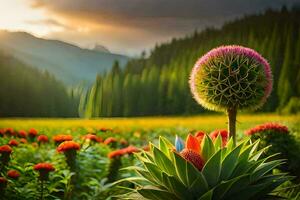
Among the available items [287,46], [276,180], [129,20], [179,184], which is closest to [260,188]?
[276,180]

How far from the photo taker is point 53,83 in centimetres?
337

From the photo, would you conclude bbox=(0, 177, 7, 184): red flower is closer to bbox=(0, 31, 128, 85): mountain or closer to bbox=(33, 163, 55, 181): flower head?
bbox=(33, 163, 55, 181): flower head

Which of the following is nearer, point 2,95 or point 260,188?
point 260,188

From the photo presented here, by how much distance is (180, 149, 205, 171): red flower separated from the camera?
4.21 ft

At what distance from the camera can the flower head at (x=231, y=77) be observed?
Answer: 5.65ft

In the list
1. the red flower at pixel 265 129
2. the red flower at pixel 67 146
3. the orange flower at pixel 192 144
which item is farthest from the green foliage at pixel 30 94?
the orange flower at pixel 192 144

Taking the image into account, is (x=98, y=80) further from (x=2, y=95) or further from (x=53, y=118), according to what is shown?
(x=2, y=95)

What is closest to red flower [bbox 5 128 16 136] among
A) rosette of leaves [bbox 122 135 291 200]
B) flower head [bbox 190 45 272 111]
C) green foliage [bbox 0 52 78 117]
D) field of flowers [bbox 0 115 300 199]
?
field of flowers [bbox 0 115 300 199]

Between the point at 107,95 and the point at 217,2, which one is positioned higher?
the point at 217,2

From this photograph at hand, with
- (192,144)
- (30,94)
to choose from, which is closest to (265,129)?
(192,144)

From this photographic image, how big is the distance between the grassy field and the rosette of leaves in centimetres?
218

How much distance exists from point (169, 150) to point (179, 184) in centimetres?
11

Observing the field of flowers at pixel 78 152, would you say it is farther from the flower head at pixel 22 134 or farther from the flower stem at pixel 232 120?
the flower stem at pixel 232 120

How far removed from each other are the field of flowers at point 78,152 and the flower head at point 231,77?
0.41 metres
